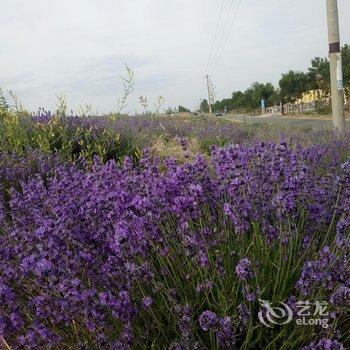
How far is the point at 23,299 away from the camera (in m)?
2.50

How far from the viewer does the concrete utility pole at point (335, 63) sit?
8.88 meters

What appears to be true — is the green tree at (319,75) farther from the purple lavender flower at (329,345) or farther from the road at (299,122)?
the purple lavender flower at (329,345)

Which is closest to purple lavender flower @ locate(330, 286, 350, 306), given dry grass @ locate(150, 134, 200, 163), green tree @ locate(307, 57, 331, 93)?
dry grass @ locate(150, 134, 200, 163)

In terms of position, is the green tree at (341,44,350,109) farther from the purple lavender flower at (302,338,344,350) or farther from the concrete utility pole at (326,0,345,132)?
the purple lavender flower at (302,338,344,350)

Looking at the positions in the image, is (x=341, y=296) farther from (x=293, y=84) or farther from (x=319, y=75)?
(x=293, y=84)

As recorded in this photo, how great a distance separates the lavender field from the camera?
69.0 inches

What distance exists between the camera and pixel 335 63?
367 inches

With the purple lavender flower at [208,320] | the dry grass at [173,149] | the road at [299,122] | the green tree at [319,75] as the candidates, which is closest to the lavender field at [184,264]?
the purple lavender flower at [208,320]

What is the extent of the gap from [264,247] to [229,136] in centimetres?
729

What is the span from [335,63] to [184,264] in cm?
832

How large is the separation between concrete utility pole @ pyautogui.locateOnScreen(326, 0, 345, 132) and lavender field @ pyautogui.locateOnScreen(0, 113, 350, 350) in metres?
6.54

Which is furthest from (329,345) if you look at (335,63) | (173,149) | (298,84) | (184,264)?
(298,84)

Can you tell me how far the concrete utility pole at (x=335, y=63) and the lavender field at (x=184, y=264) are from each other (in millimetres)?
6538

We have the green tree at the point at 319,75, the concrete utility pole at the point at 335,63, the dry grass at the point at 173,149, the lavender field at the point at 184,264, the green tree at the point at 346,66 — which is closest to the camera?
the lavender field at the point at 184,264
